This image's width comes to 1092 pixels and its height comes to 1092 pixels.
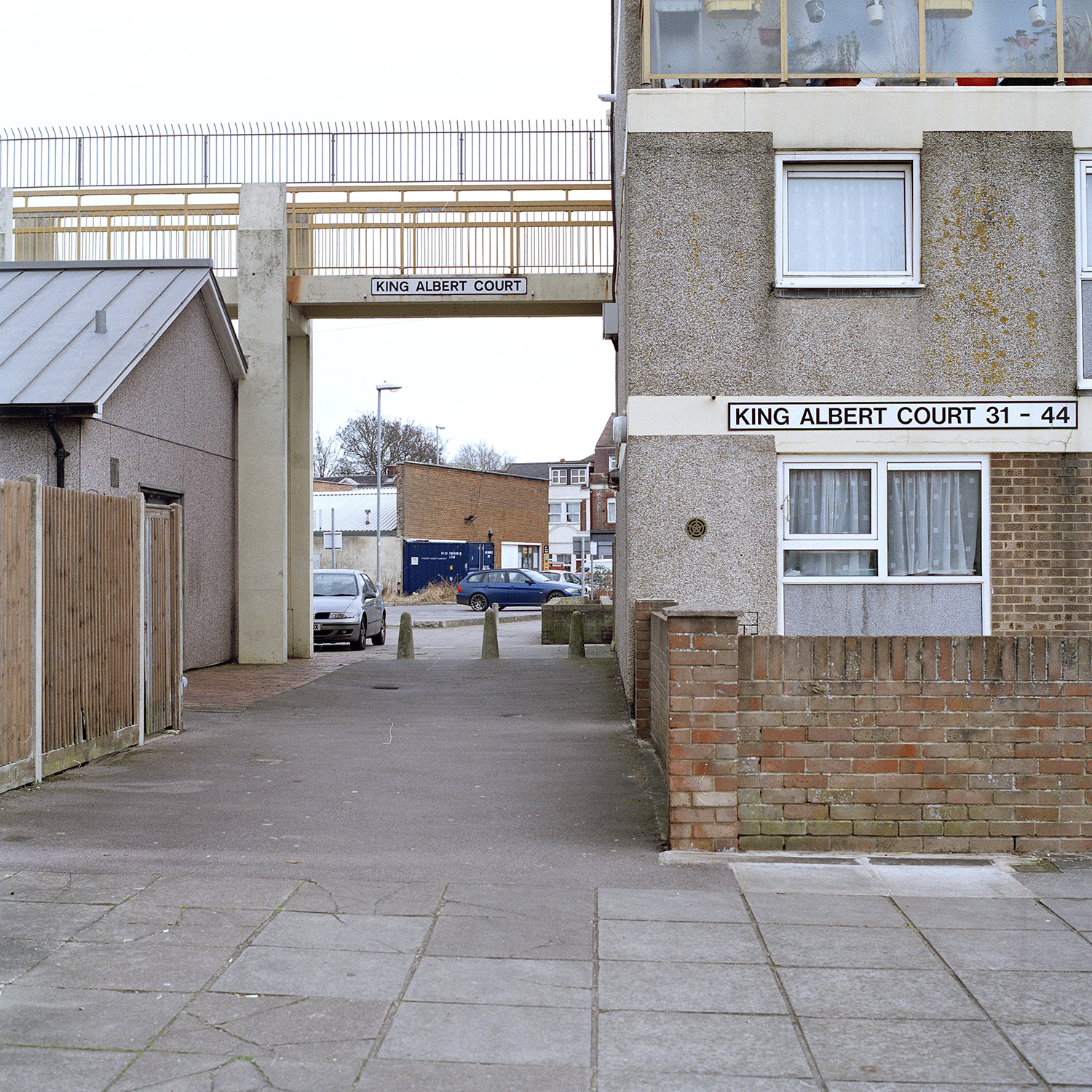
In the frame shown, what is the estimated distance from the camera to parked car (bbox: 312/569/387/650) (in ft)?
75.0

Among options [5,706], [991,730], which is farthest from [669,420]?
[5,706]

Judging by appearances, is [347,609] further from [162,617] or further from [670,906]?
[670,906]

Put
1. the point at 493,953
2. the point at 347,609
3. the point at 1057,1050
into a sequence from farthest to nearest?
the point at 347,609 < the point at 493,953 < the point at 1057,1050

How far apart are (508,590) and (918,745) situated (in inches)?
1485

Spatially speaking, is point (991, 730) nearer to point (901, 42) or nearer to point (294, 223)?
point (901, 42)

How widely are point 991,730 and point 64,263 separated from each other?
14554 mm

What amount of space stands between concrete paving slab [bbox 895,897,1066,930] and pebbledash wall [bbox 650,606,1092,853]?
818 mm

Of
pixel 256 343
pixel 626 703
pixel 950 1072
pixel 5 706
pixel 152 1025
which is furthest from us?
pixel 256 343

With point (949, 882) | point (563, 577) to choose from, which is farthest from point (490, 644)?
point (563, 577)

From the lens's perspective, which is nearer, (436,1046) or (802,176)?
(436,1046)

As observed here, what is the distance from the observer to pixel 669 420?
408 inches

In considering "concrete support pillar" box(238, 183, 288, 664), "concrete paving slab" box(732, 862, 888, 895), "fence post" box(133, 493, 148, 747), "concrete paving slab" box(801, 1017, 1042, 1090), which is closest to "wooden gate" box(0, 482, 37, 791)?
"fence post" box(133, 493, 148, 747)

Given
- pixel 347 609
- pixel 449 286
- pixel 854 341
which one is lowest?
pixel 347 609

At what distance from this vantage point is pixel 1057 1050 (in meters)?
3.86
